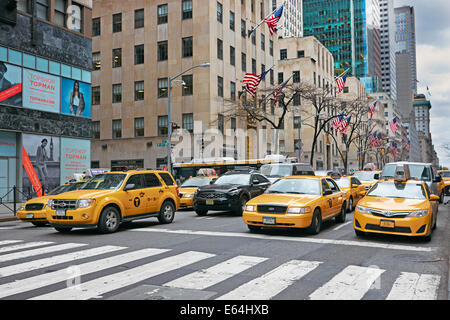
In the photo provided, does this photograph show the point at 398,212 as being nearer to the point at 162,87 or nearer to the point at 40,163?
the point at 40,163

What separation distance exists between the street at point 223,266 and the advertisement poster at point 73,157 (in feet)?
52.9

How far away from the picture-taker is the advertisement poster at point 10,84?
23.3m

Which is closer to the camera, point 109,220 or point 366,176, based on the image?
point 109,220

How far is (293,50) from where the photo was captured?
77.3 metres

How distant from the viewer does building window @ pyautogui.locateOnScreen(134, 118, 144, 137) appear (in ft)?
150

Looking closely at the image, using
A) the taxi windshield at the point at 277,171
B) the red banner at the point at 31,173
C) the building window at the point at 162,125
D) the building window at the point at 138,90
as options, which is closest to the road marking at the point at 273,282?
the taxi windshield at the point at 277,171

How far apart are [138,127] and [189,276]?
40.6 metres

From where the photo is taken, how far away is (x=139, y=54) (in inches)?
1821

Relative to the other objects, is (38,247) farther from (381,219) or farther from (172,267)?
(381,219)

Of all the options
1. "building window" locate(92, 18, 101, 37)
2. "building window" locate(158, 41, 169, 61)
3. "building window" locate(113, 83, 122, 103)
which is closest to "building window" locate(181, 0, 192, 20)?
"building window" locate(158, 41, 169, 61)

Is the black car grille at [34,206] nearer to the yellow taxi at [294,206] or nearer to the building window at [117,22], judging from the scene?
the yellow taxi at [294,206]

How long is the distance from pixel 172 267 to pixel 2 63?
68.1 feet

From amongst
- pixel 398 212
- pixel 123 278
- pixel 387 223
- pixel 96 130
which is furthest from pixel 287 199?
pixel 96 130

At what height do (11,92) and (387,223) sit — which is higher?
(11,92)
